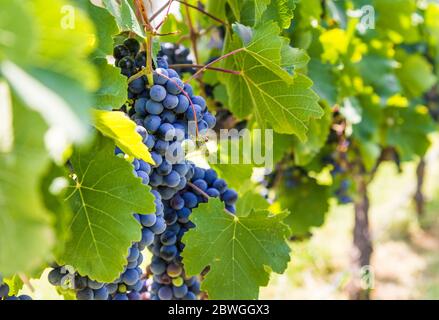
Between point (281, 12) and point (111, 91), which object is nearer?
point (111, 91)

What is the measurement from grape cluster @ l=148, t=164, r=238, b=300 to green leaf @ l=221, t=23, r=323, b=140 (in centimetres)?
20

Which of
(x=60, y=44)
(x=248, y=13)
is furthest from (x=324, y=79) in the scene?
(x=60, y=44)

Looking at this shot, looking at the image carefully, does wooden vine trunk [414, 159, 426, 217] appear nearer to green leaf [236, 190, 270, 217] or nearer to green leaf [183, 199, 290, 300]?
green leaf [236, 190, 270, 217]

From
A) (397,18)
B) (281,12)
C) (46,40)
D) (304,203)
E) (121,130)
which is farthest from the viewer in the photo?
(397,18)

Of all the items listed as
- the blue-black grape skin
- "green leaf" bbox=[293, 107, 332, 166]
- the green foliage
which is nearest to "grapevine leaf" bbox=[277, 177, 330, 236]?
the green foliage

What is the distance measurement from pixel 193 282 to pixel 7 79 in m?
1.15

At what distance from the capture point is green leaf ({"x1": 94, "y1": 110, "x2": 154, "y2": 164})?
107 cm

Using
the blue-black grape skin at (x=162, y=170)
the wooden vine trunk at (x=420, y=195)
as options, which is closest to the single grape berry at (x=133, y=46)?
the blue-black grape skin at (x=162, y=170)

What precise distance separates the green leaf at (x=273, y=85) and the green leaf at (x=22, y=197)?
0.79m

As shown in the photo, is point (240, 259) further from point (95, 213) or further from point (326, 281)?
point (326, 281)

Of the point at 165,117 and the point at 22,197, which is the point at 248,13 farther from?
the point at 22,197

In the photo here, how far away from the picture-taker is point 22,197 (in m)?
0.69

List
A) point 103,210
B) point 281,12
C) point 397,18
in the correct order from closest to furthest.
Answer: point 103,210 < point 281,12 < point 397,18

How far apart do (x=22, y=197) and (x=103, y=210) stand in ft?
1.75
